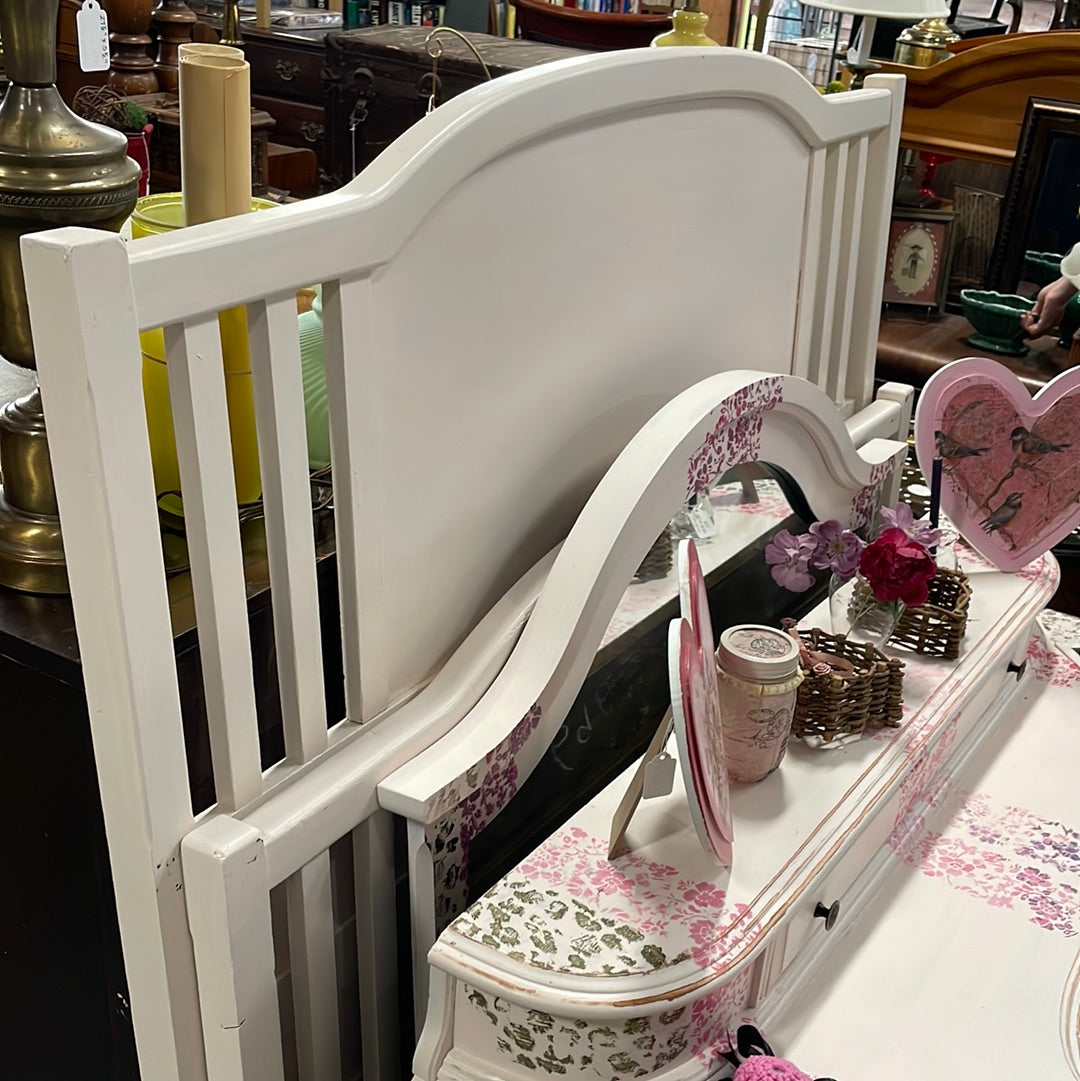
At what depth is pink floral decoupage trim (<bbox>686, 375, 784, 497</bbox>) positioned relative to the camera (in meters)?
1.00

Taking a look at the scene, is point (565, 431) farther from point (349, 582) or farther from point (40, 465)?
point (40, 465)

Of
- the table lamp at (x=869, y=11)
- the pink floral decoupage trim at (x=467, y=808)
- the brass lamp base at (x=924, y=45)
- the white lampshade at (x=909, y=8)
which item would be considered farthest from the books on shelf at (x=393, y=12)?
the pink floral decoupage trim at (x=467, y=808)

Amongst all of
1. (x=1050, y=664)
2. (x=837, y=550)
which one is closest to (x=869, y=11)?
(x=1050, y=664)

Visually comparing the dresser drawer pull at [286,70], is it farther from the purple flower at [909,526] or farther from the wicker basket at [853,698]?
the wicker basket at [853,698]

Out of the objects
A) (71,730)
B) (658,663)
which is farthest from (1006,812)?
(71,730)

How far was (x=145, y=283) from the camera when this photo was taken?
62cm

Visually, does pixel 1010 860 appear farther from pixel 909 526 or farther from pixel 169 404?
pixel 169 404

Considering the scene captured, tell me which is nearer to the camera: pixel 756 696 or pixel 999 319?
pixel 756 696

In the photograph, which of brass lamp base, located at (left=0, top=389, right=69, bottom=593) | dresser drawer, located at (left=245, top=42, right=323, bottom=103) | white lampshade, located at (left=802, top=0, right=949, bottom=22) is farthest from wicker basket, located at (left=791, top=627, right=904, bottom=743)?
dresser drawer, located at (left=245, top=42, right=323, bottom=103)

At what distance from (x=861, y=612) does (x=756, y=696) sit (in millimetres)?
257

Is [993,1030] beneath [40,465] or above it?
beneath

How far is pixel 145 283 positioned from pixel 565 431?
1.48 feet

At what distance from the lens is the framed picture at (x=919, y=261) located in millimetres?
2611

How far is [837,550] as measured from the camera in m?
1.15
